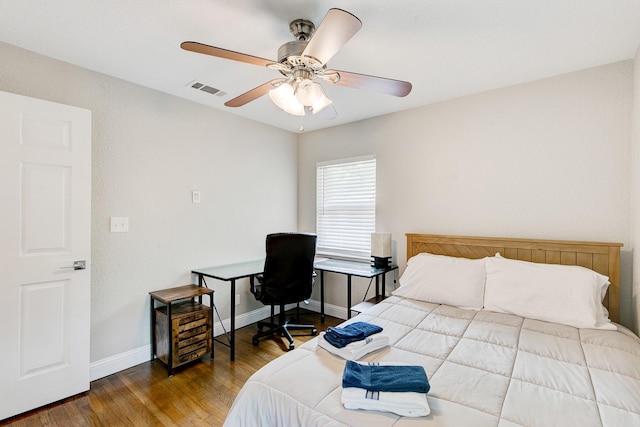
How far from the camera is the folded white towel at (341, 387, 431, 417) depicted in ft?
3.62

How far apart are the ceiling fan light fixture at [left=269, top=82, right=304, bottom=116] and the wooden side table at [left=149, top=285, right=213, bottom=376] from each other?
72.5 inches

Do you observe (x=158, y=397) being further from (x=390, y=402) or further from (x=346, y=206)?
(x=346, y=206)

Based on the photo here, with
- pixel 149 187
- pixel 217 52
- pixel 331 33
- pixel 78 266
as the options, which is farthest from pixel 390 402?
pixel 149 187

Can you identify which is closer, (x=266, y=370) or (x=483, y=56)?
(x=266, y=370)

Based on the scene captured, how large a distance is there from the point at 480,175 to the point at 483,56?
42.8 inches

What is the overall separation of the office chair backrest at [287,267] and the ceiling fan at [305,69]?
1.31 metres

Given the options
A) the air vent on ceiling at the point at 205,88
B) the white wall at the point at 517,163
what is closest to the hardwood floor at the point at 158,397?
the white wall at the point at 517,163

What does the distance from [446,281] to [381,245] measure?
34.8 inches

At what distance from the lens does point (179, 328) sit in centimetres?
256

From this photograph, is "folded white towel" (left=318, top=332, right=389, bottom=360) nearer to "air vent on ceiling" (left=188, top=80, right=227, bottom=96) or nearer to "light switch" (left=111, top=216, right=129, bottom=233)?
"light switch" (left=111, top=216, right=129, bottom=233)

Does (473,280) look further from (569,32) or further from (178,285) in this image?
(178,285)

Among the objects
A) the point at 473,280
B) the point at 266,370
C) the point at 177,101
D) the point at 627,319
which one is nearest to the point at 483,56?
the point at 473,280

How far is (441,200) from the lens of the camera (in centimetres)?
309

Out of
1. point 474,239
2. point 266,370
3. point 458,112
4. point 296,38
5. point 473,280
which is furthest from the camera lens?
point 458,112
